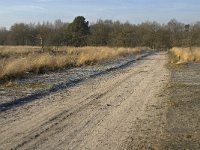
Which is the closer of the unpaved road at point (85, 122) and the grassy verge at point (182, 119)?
the unpaved road at point (85, 122)

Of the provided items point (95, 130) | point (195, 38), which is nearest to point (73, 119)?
point (95, 130)

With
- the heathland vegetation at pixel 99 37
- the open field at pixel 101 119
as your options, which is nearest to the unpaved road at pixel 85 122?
the open field at pixel 101 119

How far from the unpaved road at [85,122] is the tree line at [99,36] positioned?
2364 inches

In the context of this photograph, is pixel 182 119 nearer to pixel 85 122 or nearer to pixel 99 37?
pixel 85 122

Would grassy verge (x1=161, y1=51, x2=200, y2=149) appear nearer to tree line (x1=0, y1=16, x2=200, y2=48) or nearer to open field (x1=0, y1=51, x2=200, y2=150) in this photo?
open field (x1=0, y1=51, x2=200, y2=150)

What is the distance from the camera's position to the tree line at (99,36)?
85250 millimetres

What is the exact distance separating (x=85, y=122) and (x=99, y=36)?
84.7 m

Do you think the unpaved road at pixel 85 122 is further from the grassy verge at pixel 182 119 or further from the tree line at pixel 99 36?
the tree line at pixel 99 36

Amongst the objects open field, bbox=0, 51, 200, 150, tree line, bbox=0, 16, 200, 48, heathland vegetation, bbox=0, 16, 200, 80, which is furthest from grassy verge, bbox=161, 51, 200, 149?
tree line, bbox=0, 16, 200, 48

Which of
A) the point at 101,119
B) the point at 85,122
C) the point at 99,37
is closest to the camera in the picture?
the point at 85,122

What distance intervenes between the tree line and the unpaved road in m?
60.0

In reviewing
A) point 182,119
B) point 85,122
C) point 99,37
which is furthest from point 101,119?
point 99,37

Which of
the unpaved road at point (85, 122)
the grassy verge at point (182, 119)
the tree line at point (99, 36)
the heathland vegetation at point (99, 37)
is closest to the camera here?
the unpaved road at point (85, 122)

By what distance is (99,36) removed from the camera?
307ft
